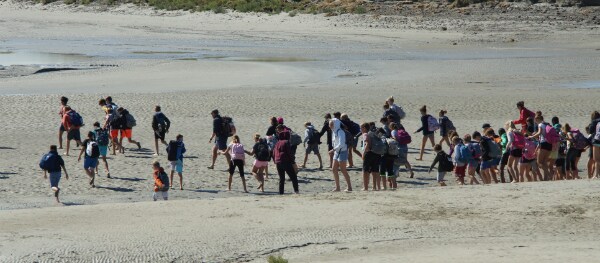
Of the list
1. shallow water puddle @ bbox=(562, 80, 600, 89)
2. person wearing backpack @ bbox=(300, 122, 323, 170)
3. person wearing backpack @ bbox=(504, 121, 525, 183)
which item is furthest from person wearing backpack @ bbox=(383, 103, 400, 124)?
shallow water puddle @ bbox=(562, 80, 600, 89)

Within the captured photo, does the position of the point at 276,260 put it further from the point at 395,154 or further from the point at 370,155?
the point at 395,154

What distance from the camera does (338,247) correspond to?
12.8 m

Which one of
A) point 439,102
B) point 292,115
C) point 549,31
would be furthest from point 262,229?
point 549,31

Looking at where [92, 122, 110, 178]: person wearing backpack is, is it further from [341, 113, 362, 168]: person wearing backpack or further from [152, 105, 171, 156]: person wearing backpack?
[341, 113, 362, 168]: person wearing backpack

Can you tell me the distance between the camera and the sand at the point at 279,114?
12961mm

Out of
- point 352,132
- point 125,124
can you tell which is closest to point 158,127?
point 125,124

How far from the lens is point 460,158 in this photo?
17828 millimetres

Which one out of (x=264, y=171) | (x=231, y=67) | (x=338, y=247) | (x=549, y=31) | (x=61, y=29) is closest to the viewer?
(x=338, y=247)

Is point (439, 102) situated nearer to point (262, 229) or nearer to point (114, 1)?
point (262, 229)

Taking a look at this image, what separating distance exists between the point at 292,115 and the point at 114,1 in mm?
43739

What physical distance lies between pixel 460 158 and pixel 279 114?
33.0 ft

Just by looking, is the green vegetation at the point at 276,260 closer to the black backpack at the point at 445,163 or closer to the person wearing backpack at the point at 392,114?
the black backpack at the point at 445,163

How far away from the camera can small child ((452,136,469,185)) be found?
58.4 feet

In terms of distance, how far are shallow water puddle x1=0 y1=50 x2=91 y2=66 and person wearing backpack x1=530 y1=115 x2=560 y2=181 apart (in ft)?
93.2
